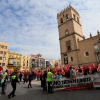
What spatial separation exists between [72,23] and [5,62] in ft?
119

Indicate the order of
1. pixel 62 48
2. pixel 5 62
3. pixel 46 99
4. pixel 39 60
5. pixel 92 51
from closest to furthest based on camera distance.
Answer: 1. pixel 46 99
2. pixel 92 51
3. pixel 62 48
4. pixel 5 62
5. pixel 39 60

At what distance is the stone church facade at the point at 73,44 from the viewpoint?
3012 centimetres

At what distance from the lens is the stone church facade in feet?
98.8

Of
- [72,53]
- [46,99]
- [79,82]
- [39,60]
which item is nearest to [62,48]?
[72,53]

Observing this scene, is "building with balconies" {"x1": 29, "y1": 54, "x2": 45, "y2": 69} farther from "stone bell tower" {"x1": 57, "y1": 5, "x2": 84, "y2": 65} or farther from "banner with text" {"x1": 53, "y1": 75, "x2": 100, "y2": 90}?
"banner with text" {"x1": 53, "y1": 75, "x2": 100, "y2": 90}

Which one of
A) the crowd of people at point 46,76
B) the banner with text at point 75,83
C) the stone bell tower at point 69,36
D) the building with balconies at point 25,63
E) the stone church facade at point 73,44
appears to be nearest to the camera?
the crowd of people at point 46,76

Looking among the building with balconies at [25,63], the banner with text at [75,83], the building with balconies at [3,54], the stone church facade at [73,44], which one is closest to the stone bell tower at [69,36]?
the stone church facade at [73,44]

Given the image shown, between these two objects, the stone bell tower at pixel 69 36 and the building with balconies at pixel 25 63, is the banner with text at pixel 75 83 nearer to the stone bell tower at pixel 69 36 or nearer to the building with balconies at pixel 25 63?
the stone bell tower at pixel 69 36

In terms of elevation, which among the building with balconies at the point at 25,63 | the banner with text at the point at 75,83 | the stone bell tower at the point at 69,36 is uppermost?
the stone bell tower at the point at 69,36

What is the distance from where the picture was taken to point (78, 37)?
34625 millimetres

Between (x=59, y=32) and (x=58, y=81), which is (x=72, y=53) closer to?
(x=59, y=32)

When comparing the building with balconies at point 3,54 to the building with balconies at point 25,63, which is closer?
the building with balconies at point 3,54

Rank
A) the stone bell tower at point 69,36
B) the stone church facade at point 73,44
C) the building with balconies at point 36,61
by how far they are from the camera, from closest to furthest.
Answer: the stone church facade at point 73,44, the stone bell tower at point 69,36, the building with balconies at point 36,61

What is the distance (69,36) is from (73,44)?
3327 mm
